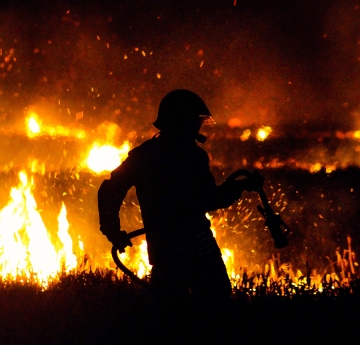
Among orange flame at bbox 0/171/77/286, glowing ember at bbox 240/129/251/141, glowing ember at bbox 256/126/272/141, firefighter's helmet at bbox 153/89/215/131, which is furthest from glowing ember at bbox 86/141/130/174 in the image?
firefighter's helmet at bbox 153/89/215/131

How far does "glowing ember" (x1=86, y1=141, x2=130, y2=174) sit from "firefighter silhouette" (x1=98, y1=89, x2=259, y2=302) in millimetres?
6216

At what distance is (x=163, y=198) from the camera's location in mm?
4625

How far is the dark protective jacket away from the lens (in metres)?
4.62

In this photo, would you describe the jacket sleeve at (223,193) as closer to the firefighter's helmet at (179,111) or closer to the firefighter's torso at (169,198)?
the firefighter's torso at (169,198)

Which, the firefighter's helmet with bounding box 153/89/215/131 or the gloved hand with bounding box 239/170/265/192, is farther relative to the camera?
the firefighter's helmet with bounding box 153/89/215/131

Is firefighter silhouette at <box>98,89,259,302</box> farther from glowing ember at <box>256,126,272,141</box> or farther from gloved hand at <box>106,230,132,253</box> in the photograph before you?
Result: glowing ember at <box>256,126,272,141</box>

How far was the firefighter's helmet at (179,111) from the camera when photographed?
4.77 metres

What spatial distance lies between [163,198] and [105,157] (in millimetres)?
6492

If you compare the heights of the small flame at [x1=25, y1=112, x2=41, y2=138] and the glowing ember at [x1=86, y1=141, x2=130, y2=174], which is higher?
the small flame at [x1=25, y1=112, x2=41, y2=138]

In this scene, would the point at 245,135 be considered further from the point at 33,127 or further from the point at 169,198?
the point at 169,198

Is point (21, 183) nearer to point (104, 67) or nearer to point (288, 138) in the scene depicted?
point (104, 67)

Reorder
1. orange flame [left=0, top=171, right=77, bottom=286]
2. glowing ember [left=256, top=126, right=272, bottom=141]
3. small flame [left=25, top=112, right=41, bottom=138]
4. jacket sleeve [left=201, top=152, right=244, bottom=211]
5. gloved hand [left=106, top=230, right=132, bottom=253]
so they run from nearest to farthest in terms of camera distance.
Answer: gloved hand [left=106, top=230, right=132, bottom=253] → jacket sleeve [left=201, top=152, right=244, bottom=211] → orange flame [left=0, top=171, right=77, bottom=286] → small flame [left=25, top=112, right=41, bottom=138] → glowing ember [left=256, top=126, right=272, bottom=141]

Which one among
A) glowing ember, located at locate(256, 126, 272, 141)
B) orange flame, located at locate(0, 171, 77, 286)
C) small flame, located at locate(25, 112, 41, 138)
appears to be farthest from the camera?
glowing ember, located at locate(256, 126, 272, 141)

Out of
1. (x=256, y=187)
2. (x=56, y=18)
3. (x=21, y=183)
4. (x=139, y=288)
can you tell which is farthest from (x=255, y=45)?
(x=256, y=187)
